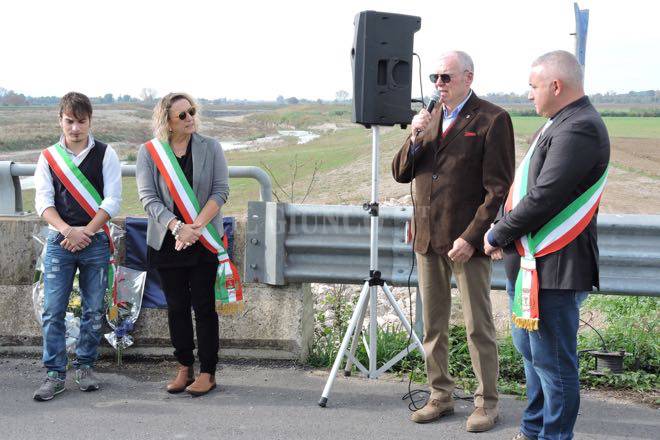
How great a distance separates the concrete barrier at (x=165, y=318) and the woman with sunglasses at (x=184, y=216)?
0.56m

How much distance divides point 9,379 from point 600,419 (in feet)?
12.9

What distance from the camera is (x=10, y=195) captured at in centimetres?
641

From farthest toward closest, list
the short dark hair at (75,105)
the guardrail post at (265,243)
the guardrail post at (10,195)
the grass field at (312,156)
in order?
the grass field at (312,156) → the guardrail post at (10,195) → the guardrail post at (265,243) → the short dark hair at (75,105)

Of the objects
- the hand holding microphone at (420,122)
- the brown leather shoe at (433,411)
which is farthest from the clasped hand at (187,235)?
the brown leather shoe at (433,411)

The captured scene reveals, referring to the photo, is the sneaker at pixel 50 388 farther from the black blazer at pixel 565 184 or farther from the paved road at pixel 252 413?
the black blazer at pixel 565 184

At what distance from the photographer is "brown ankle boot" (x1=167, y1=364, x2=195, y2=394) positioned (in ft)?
18.2

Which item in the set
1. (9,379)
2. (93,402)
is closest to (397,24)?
(93,402)

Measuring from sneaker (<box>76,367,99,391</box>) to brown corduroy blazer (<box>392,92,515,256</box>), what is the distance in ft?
Result: 7.80

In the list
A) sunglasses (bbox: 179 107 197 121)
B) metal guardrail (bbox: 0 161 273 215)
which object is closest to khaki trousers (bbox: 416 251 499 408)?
metal guardrail (bbox: 0 161 273 215)

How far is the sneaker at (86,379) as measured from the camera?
18.4 ft

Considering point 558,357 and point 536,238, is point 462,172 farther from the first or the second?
point 558,357

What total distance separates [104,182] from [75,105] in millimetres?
539

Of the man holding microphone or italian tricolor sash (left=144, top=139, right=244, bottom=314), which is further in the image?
italian tricolor sash (left=144, top=139, right=244, bottom=314)

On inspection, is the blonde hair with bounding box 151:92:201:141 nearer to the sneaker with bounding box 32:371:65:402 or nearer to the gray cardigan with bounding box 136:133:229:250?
the gray cardigan with bounding box 136:133:229:250
